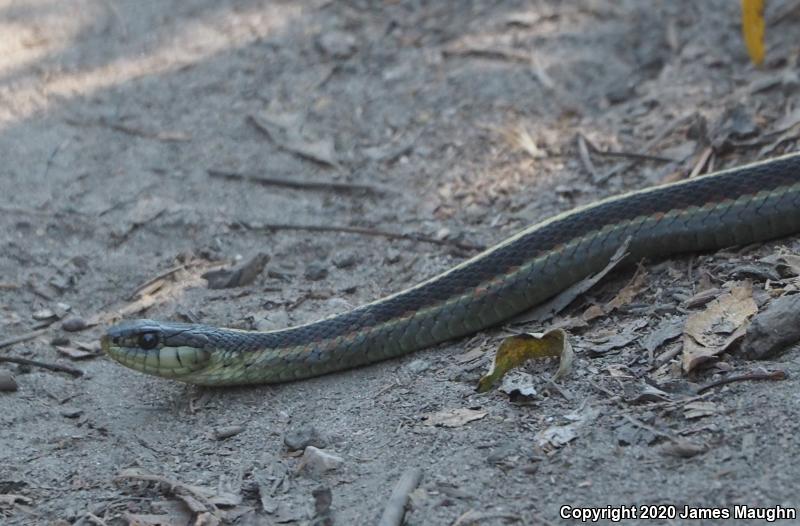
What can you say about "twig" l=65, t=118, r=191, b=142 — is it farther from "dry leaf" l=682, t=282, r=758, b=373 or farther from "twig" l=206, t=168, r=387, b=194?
"dry leaf" l=682, t=282, r=758, b=373

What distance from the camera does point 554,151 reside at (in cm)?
721

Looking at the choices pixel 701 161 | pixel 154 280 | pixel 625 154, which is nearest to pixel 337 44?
pixel 625 154

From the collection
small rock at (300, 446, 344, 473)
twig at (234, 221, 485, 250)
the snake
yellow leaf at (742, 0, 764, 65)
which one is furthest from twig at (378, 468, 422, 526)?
yellow leaf at (742, 0, 764, 65)

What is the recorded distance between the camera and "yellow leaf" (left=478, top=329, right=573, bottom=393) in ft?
15.6

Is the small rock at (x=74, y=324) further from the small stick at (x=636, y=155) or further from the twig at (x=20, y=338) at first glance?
the small stick at (x=636, y=155)

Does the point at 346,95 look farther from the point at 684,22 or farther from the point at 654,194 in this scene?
the point at 654,194

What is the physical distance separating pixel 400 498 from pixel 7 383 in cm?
238

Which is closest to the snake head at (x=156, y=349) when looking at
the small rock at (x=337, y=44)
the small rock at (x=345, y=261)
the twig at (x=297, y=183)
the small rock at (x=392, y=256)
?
the small rock at (x=345, y=261)

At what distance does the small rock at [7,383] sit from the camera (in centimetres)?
536

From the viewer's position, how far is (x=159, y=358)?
5.25m

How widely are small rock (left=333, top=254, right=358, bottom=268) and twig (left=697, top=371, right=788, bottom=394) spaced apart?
2.64m

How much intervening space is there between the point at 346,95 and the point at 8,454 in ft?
13.5

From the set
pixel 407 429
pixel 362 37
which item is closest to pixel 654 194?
pixel 407 429

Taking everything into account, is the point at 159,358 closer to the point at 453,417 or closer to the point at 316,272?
the point at 316,272
